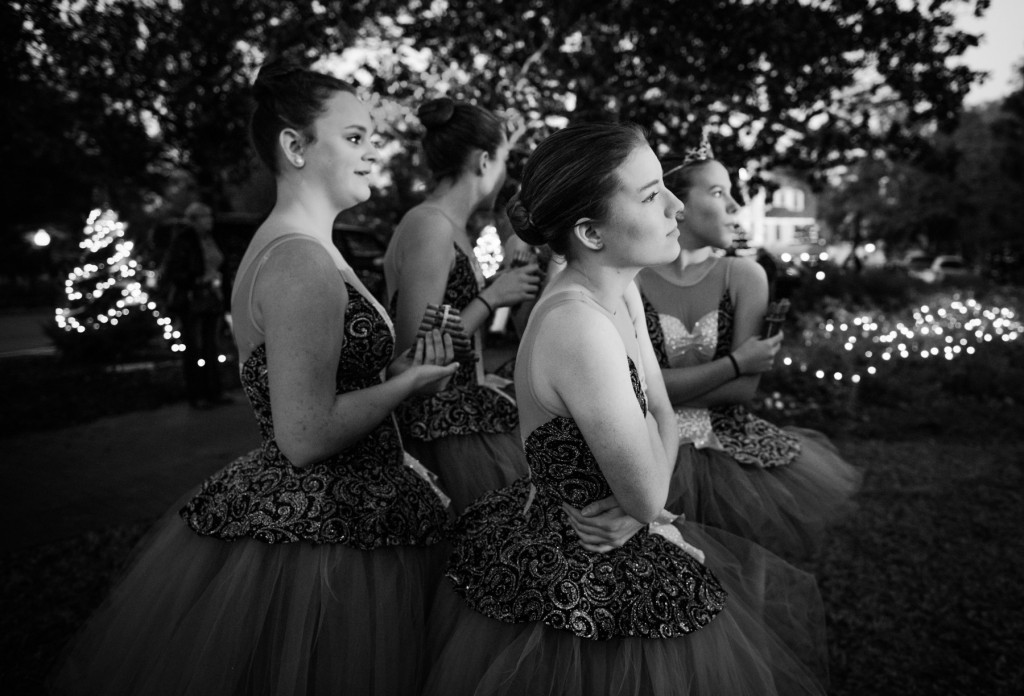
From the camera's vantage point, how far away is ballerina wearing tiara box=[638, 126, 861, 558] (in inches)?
114

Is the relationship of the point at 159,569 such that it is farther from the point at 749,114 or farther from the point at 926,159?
the point at 926,159

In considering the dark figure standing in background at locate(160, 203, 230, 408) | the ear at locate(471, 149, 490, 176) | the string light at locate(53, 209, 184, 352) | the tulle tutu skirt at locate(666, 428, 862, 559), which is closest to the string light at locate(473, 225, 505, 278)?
the ear at locate(471, 149, 490, 176)

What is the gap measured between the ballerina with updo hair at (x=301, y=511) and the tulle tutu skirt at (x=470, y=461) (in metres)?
0.30

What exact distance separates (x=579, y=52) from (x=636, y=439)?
588 cm

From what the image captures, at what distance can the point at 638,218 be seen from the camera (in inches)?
73.9

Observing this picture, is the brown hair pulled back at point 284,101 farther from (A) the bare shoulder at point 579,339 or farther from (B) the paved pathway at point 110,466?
(B) the paved pathway at point 110,466

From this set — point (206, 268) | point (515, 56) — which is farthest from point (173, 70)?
point (515, 56)

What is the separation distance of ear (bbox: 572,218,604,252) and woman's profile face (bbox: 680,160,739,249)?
1322 millimetres

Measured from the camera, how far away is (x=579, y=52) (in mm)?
6805

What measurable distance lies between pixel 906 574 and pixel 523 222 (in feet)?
12.2

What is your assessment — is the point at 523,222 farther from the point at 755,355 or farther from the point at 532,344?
the point at 755,355

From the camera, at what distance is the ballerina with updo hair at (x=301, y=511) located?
198 centimetres

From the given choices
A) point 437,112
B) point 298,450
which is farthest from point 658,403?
point 437,112

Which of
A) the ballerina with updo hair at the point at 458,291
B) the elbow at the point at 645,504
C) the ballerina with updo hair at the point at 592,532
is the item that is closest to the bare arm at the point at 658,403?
the ballerina with updo hair at the point at 592,532
